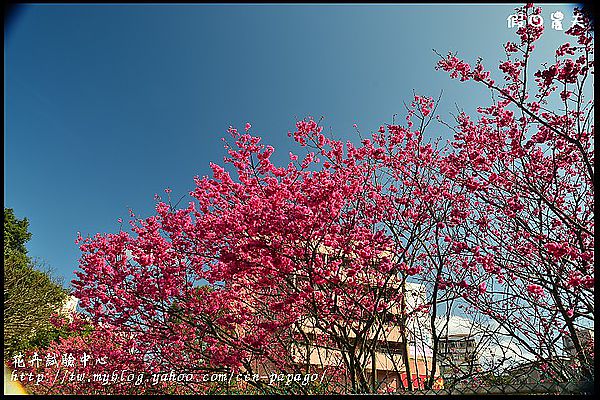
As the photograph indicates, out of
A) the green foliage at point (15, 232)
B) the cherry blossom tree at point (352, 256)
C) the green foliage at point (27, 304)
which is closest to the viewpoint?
the cherry blossom tree at point (352, 256)

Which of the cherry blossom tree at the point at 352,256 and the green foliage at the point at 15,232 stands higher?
the green foliage at the point at 15,232

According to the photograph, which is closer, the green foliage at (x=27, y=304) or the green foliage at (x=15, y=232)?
the green foliage at (x=27, y=304)

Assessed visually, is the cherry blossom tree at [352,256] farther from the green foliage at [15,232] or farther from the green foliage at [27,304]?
the green foliage at [15,232]

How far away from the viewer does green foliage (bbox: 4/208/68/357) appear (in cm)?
1200

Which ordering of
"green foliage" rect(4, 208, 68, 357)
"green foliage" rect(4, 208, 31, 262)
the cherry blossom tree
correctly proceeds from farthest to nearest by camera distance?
1. "green foliage" rect(4, 208, 31, 262)
2. "green foliage" rect(4, 208, 68, 357)
3. the cherry blossom tree

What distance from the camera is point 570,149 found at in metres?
3.61

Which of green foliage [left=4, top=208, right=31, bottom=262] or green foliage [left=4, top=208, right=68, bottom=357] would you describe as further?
green foliage [left=4, top=208, right=31, bottom=262]

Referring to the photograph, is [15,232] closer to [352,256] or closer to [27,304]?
[27,304]

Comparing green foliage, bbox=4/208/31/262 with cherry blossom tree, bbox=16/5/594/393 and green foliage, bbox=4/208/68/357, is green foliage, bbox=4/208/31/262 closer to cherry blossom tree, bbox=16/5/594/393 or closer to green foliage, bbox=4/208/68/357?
green foliage, bbox=4/208/68/357

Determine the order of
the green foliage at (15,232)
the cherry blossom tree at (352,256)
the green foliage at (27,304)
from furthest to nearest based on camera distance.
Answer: the green foliage at (15,232)
the green foliage at (27,304)
the cherry blossom tree at (352,256)

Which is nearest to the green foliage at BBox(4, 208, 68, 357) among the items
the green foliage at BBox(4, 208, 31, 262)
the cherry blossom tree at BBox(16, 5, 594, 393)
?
the green foliage at BBox(4, 208, 31, 262)

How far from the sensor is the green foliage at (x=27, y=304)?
12000mm

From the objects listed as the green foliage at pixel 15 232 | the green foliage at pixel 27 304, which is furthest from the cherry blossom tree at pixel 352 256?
the green foliage at pixel 15 232

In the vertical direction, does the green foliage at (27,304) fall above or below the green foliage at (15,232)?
below
